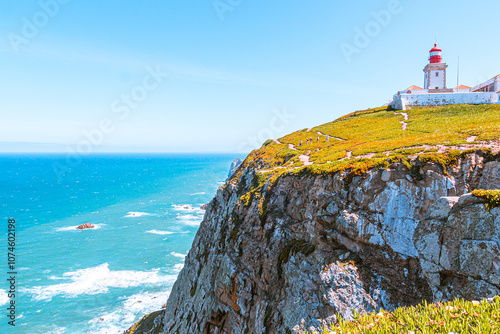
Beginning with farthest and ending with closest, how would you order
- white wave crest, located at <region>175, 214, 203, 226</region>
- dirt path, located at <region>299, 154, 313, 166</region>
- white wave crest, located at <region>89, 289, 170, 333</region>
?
white wave crest, located at <region>175, 214, 203, 226</region> < white wave crest, located at <region>89, 289, 170, 333</region> < dirt path, located at <region>299, 154, 313, 166</region>

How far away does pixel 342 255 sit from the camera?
1592 cm

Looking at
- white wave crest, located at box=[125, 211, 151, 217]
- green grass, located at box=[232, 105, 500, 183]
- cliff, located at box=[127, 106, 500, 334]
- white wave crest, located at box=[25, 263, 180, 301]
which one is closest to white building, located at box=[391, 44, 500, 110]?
green grass, located at box=[232, 105, 500, 183]

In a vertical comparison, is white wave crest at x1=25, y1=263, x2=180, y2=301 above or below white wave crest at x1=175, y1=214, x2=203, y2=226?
below

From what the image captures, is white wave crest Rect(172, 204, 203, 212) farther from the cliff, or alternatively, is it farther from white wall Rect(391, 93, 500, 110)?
the cliff

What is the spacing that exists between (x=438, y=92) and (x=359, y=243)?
5567 centimetres

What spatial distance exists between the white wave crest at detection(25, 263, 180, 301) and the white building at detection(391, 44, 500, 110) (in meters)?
58.5

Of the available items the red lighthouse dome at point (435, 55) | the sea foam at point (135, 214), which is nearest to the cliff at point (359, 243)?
the red lighthouse dome at point (435, 55)

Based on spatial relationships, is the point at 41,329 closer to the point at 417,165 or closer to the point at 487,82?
the point at 417,165

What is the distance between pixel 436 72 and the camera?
196 ft

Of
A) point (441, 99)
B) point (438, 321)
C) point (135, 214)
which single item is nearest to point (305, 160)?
point (438, 321)

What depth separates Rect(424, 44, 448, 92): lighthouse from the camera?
59.6 metres

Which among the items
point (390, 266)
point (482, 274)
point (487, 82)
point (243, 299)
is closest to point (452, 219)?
point (482, 274)

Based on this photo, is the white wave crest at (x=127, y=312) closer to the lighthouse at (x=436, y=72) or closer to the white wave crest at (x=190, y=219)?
the white wave crest at (x=190, y=219)

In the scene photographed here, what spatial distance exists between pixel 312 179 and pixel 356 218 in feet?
16.7
